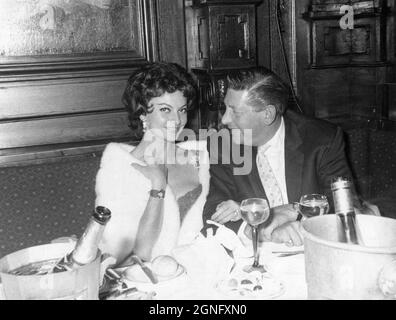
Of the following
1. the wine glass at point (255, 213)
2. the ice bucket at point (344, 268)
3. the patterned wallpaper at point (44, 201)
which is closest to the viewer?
the ice bucket at point (344, 268)

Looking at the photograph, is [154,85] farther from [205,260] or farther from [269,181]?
[205,260]

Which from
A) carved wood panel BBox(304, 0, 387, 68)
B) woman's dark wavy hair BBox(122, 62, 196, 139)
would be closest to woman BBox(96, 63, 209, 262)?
woman's dark wavy hair BBox(122, 62, 196, 139)

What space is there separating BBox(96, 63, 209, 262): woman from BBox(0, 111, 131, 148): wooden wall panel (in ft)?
1.42

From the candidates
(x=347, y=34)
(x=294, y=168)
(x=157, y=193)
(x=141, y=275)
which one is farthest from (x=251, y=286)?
(x=347, y=34)

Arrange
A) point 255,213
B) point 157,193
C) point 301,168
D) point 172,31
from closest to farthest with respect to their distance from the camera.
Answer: point 255,213
point 157,193
point 301,168
point 172,31

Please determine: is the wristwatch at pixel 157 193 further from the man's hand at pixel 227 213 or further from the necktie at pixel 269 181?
the necktie at pixel 269 181

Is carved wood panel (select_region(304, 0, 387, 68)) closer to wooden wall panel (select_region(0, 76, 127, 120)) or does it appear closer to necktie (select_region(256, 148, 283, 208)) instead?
necktie (select_region(256, 148, 283, 208))

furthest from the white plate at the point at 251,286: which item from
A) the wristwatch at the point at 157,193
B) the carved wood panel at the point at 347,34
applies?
the carved wood panel at the point at 347,34

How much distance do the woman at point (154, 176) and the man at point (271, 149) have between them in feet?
0.42

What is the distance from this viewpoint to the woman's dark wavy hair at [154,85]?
7.09 ft

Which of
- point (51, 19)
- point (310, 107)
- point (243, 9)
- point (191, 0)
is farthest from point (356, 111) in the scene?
point (51, 19)

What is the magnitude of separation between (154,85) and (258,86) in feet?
1.73

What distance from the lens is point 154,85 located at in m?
2.16
